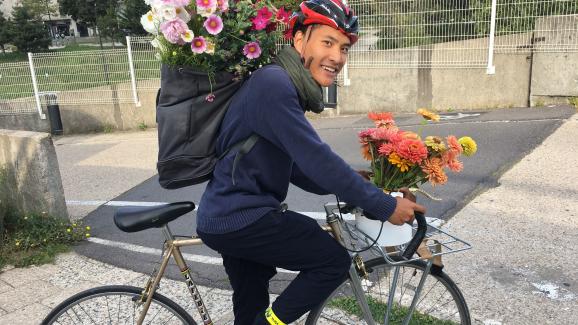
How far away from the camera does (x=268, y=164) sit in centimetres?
200

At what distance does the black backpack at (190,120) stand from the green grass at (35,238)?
2881 millimetres

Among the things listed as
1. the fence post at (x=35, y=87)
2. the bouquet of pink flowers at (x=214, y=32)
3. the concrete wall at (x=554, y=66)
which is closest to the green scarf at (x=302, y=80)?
the bouquet of pink flowers at (x=214, y=32)

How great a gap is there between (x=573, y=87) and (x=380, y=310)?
24.2 ft

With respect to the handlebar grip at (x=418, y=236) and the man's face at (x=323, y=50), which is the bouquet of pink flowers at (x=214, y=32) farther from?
the handlebar grip at (x=418, y=236)

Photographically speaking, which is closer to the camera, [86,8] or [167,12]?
[167,12]

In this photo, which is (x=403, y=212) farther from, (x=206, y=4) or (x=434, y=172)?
(x=206, y=4)

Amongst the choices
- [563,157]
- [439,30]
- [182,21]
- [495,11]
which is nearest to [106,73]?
[439,30]

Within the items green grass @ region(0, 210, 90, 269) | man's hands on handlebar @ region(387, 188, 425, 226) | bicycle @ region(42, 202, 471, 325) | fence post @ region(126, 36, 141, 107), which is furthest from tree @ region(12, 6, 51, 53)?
man's hands on handlebar @ region(387, 188, 425, 226)

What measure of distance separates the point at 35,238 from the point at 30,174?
24.8 inches

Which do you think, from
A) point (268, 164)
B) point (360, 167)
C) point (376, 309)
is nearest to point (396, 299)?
point (376, 309)

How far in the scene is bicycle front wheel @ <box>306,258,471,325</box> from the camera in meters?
2.40

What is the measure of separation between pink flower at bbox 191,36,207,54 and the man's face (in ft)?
1.29

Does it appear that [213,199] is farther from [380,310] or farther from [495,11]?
[495,11]

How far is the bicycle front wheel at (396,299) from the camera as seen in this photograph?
7.87ft
